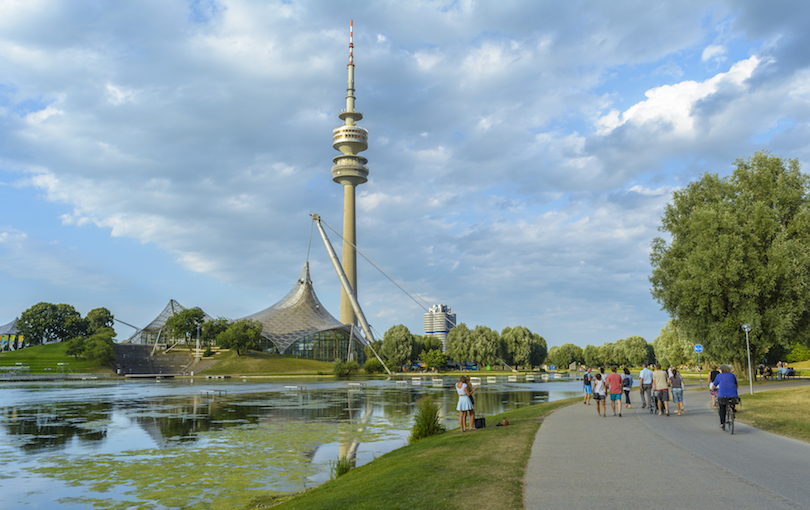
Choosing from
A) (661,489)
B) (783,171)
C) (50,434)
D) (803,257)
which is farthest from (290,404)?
(783,171)

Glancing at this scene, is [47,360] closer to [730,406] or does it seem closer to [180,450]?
[180,450]

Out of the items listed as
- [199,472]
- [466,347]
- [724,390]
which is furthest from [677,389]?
[466,347]

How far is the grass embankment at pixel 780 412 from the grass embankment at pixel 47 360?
10465 cm

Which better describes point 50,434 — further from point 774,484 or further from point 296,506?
point 774,484

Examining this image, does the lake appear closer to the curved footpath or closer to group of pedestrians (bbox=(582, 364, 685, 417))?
group of pedestrians (bbox=(582, 364, 685, 417))

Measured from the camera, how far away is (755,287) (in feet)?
104

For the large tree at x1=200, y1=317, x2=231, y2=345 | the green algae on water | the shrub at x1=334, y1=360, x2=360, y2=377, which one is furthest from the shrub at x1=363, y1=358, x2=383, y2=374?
the green algae on water

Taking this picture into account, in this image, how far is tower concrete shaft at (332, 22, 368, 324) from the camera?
14350cm

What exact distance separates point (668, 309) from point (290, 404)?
25759 millimetres

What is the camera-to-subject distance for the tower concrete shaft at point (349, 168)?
144 meters

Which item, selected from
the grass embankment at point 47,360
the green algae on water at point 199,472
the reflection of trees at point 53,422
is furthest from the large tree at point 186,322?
the green algae on water at point 199,472

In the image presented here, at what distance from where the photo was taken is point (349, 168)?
14888 centimetres

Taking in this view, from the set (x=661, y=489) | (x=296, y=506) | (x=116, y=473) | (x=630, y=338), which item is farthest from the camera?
(x=630, y=338)

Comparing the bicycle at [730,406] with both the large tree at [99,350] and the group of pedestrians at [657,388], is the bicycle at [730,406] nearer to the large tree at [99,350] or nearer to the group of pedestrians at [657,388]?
the group of pedestrians at [657,388]
